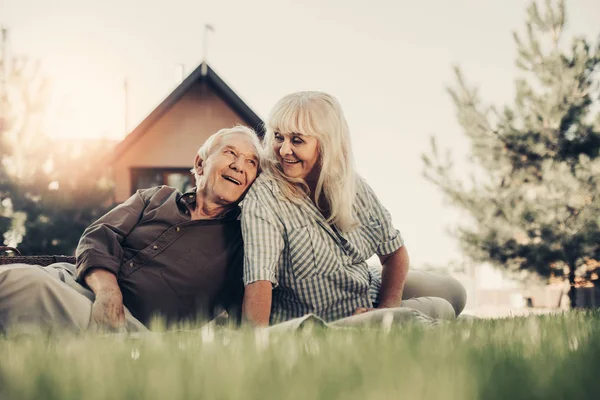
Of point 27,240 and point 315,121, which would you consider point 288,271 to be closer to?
point 315,121

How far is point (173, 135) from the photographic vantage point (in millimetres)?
17734

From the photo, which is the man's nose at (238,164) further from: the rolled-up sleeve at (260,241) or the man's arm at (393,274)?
the man's arm at (393,274)

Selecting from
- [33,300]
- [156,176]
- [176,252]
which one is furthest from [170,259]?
[156,176]

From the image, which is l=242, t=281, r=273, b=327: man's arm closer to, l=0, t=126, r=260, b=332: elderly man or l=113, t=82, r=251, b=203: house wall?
l=0, t=126, r=260, b=332: elderly man

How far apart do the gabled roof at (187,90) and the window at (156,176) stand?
70 cm

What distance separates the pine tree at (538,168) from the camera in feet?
52.7

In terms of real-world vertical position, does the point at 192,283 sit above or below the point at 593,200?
below

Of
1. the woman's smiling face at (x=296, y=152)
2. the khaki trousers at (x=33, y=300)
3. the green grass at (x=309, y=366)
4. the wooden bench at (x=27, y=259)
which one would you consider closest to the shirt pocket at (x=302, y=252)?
the woman's smiling face at (x=296, y=152)

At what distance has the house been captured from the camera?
1750 centimetres

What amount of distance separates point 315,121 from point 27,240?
52.2ft

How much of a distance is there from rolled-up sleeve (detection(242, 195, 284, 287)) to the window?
1410cm

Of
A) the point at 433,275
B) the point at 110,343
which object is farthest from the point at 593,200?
the point at 110,343

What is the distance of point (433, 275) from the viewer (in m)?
4.39

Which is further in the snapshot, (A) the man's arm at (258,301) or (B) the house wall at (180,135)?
(B) the house wall at (180,135)
